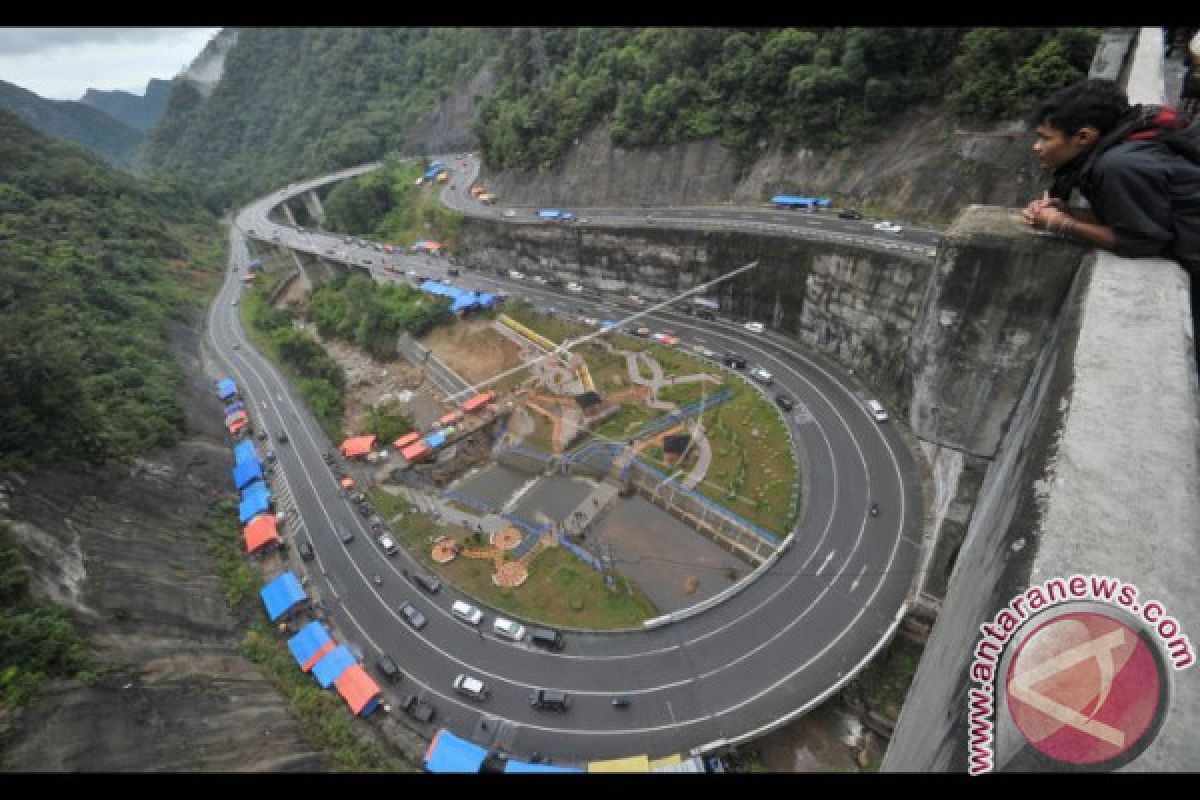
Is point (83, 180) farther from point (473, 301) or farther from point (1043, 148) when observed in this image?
point (1043, 148)

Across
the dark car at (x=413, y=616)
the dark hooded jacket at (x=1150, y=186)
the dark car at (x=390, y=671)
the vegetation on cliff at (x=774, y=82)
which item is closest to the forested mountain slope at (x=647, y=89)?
the vegetation on cliff at (x=774, y=82)

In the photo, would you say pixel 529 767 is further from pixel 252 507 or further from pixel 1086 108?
pixel 252 507

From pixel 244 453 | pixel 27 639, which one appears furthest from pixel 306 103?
pixel 27 639

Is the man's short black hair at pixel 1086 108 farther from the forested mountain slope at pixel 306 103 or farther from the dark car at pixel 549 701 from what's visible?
the forested mountain slope at pixel 306 103

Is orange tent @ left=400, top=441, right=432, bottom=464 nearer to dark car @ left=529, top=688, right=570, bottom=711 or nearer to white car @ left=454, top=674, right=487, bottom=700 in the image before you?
white car @ left=454, top=674, right=487, bottom=700

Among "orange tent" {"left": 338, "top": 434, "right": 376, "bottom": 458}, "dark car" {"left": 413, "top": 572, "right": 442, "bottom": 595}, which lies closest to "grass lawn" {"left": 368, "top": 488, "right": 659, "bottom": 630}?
"dark car" {"left": 413, "top": 572, "right": 442, "bottom": 595}

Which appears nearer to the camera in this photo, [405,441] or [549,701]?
[549,701]
